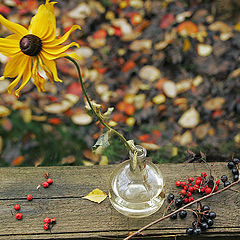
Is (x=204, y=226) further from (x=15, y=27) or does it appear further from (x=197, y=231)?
(x=15, y=27)

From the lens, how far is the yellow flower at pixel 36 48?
67 centimetres

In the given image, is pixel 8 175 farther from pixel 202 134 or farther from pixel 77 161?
pixel 202 134

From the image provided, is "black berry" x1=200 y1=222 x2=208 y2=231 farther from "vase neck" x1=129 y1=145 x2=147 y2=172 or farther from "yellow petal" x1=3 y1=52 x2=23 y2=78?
"yellow petal" x1=3 y1=52 x2=23 y2=78

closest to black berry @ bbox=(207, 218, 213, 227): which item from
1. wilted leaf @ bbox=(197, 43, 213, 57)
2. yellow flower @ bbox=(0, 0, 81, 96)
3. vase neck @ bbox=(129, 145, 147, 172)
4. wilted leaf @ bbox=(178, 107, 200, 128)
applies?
vase neck @ bbox=(129, 145, 147, 172)

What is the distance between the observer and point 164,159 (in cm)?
157

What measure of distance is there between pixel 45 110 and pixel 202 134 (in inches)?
32.2

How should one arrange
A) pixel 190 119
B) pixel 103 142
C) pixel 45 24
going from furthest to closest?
pixel 190 119
pixel 103 142
pixel 45 24

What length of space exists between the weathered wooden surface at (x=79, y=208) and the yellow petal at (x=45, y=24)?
1.81 ft

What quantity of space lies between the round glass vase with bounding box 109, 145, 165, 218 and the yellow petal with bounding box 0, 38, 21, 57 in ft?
1.43

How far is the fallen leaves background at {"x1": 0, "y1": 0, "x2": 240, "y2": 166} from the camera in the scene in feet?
5.35

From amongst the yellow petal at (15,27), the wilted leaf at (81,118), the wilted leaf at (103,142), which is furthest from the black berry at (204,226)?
the wilted leaf at (81,118)

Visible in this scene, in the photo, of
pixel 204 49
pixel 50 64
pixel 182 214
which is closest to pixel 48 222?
pixel 182 214

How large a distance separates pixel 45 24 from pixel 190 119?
1169mm

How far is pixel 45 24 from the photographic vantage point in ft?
2.21
